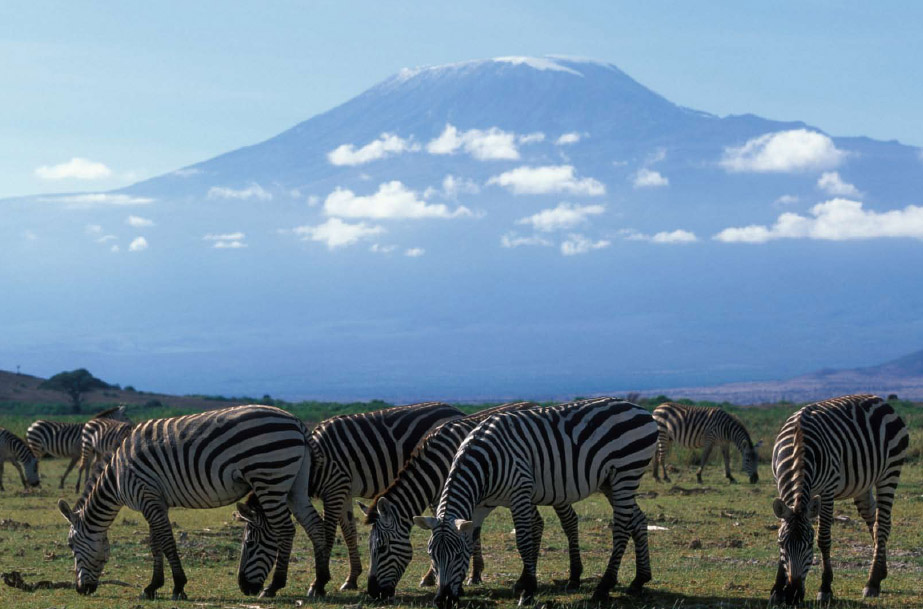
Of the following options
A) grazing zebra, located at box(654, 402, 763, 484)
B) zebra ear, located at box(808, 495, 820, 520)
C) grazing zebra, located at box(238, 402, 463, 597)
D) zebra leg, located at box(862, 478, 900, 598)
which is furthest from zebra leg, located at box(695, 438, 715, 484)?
zebra ear, located at box(808, 495, 820, 520)

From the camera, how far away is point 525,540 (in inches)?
457

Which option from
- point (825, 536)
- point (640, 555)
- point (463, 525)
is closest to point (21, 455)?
point (640, 555)

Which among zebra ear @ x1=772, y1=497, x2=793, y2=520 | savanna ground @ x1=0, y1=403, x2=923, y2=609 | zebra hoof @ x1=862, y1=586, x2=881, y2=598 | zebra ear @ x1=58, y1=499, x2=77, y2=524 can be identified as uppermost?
zebra ear @ x1=772, y1=497, x2=793, y2=520

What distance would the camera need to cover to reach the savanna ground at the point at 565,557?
12078 millimetres

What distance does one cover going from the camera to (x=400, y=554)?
11.6 meters

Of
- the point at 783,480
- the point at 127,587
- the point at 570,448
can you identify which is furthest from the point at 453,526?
the point at 127,587

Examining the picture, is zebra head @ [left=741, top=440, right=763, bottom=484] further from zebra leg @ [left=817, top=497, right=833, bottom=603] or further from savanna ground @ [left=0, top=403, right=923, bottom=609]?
zebra leg @ [left=817, top=497, right=833, bottom=603]

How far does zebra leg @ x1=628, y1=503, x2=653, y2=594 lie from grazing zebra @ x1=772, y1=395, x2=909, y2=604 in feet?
5.00

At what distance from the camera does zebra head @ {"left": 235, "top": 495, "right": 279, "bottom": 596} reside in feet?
41.0

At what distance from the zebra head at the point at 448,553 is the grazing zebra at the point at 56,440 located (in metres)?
19.0

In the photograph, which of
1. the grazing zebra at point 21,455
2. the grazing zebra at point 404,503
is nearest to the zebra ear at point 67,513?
the grazing zebra at point 404,503

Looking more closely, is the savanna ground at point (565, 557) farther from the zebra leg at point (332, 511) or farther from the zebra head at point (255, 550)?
the zebra leg at point (332, 511)

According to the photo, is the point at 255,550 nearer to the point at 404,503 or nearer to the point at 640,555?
the point at 404,503

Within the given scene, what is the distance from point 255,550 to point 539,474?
321cm
